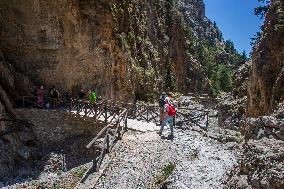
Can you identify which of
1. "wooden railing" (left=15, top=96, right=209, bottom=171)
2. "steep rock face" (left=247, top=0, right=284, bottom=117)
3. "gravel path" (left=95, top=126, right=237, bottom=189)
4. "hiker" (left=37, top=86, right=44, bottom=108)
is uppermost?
"steep rock face" (left=247, top=0, right=284, bottom=117)

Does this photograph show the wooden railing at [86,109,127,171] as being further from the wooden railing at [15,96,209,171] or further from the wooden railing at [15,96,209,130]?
the wooden railing at [15,96,209,130]

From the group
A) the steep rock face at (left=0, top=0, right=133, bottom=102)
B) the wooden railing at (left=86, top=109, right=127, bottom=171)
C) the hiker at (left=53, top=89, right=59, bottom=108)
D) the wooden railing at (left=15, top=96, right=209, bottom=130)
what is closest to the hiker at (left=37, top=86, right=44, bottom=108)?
the wooden railing at (left=15, top=96, right=209, bottom=130)

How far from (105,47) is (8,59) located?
25.0 ft

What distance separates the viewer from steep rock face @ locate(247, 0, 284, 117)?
23109 millimetres

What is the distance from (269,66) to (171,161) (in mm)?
12096

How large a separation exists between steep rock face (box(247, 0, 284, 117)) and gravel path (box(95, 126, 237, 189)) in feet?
21.8

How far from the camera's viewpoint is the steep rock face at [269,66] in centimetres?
2311

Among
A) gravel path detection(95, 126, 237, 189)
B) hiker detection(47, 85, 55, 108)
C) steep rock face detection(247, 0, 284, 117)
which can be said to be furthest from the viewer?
hiker detection(47, 85, 55, 108)

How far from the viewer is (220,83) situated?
105375 millimetres

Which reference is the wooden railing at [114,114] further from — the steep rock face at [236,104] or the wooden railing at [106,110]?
the steep rock face at [236,104]

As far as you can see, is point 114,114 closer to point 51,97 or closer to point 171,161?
point 51,97

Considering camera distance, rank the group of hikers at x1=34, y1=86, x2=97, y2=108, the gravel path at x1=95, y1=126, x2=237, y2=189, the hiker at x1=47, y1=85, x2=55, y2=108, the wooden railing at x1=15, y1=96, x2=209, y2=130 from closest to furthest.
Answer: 1. the gravel path at x1=95, y1=126, x2=237, y2=189
2. the wooden railing at x1=15, y1=96, x2=209, y2=130
3. the group of hikers at x1=34, y1=86, x2=97, y2=108
4. the hiker at x1=47, y1=85, x2=55, y2=108

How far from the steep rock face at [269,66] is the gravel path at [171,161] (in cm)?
663

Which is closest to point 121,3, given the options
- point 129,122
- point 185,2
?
point 129,122
